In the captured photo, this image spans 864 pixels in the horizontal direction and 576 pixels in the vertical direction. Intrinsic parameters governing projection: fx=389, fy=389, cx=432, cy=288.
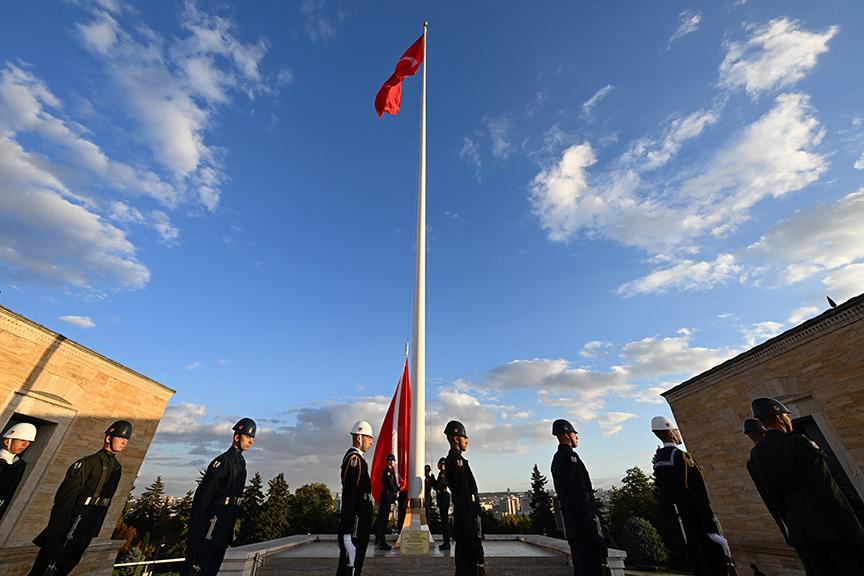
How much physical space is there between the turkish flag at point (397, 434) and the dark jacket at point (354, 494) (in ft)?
20.4

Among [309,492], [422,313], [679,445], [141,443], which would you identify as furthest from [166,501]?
[679,445]

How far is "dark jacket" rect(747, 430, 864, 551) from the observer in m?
3.74

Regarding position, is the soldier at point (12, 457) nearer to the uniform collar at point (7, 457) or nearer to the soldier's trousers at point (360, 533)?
the uniform collar at point (7, 457)

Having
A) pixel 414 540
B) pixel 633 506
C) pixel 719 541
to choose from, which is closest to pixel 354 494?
pixel 414 540

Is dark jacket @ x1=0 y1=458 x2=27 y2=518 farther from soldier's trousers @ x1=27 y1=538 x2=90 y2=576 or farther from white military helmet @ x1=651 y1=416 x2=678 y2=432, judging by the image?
white military helmet @ x1=651 y1=416 x2=678 y2=432

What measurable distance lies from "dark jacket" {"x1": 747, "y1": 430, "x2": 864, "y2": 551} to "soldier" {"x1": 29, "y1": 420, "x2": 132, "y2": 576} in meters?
7.69

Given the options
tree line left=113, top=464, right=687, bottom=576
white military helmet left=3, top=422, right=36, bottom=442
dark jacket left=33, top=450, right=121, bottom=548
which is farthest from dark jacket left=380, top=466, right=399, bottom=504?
tree line left=113, top=464, right=687, bottom=576

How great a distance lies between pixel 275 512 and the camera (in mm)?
50406

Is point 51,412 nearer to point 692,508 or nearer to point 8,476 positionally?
point 8,476

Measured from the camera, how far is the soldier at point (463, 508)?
471 cm

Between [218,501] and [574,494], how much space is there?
4.63 meters

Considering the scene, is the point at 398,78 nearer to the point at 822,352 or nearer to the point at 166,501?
the point at 822,352

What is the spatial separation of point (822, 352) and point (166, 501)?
75350 mm

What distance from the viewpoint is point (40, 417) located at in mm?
9875
